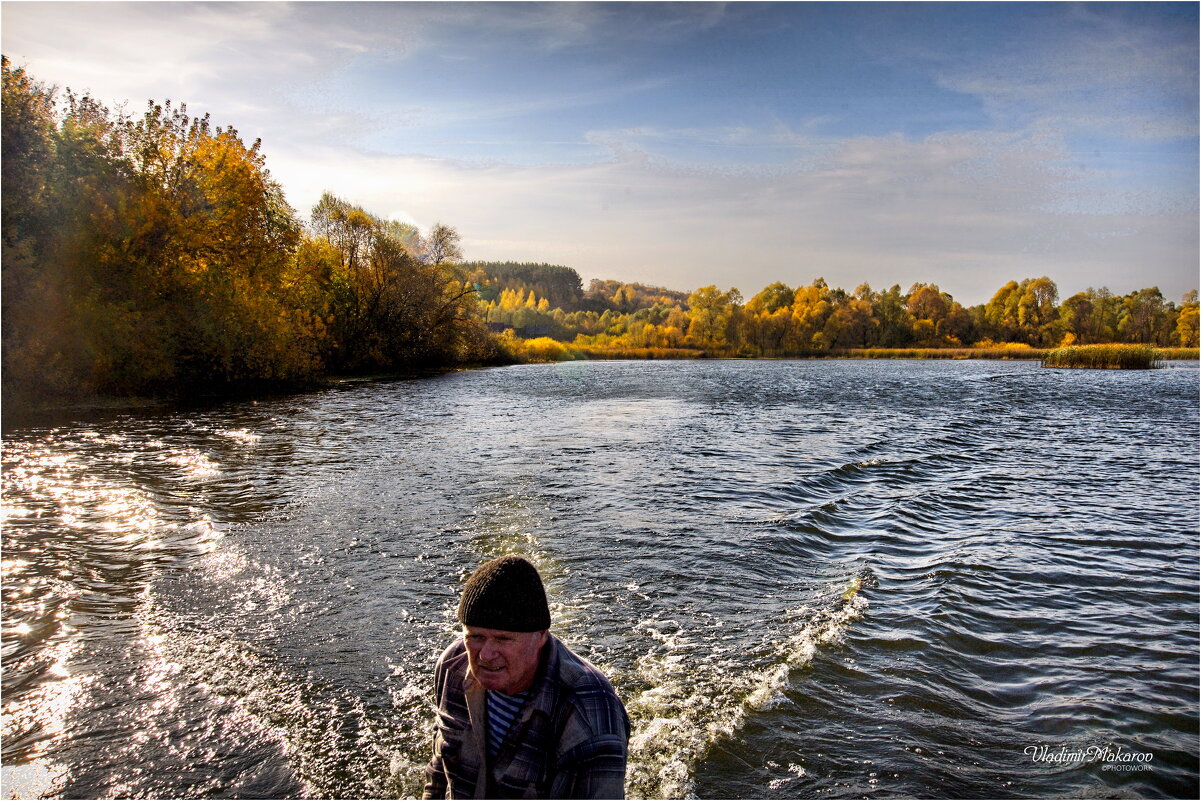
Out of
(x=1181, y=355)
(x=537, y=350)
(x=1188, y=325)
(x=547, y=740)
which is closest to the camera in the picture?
(x=547, y=740)

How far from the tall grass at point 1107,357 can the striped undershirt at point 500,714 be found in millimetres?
78609

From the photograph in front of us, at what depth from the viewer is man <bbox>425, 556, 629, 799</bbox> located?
8.80ft

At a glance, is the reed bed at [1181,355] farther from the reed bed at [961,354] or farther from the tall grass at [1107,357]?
the tall grass at [1107,357]

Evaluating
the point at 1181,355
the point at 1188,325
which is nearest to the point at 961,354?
the point at 1181,355

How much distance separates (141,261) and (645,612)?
106 ft

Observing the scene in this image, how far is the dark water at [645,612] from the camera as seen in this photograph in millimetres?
5109

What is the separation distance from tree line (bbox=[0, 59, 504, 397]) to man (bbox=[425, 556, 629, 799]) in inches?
1217

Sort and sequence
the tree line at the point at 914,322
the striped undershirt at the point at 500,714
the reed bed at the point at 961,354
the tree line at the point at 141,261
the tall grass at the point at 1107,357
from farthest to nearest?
the tree line at the point at 914,322 → the reed bed at the point at 961,354 → the tall grass at the point at 1107,357 → the tree line at the point at 141,261 → the striped undershirt at the point at 500,714

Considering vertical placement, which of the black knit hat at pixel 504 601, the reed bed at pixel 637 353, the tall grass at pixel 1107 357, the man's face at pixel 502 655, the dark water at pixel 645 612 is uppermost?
the tall grass at pixel 1107 357

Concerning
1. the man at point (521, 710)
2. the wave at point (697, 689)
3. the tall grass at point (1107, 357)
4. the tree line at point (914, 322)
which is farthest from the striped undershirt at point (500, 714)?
the tree line at point (914, 322)

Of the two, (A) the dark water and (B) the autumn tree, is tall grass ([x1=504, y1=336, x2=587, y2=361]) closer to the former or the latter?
(A) the dark water

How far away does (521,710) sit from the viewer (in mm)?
2814

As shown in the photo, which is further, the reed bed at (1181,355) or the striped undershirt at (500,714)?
the reed bed at (1181,355)

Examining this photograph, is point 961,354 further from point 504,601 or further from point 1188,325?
point 504,601
